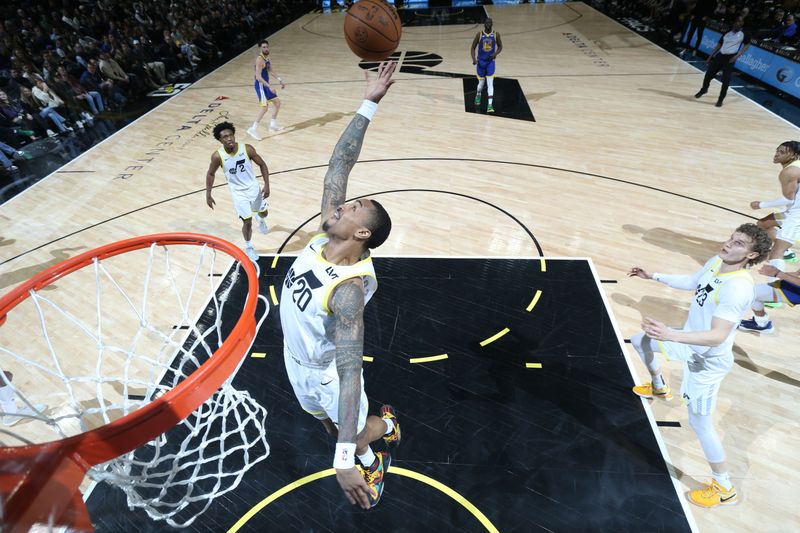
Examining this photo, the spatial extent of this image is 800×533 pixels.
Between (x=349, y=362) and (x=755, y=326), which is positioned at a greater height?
(x=349, y=362)

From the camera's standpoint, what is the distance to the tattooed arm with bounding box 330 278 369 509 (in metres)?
1.85

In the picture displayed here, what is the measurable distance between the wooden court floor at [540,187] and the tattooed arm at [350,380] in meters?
2.37

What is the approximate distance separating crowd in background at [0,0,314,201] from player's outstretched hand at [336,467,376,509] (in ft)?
30.1

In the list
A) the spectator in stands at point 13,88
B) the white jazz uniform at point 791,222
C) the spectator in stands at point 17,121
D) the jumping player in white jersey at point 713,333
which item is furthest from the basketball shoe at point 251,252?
the spectator in stands at point 13,88

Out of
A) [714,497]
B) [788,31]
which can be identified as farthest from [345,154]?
[788,31]

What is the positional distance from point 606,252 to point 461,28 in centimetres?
1432

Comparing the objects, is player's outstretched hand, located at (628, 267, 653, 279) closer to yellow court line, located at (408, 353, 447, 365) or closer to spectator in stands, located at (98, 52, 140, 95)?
yellow court line, located at (408, 353, 447, 365)

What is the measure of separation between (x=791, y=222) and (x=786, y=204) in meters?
0.19

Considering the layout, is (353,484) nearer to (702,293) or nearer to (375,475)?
(375,475)

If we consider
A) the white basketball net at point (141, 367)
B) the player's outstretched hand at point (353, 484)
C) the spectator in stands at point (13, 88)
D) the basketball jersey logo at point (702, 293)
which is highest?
the basketball jersey logo at point (702, 293)

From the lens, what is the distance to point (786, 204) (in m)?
4.38

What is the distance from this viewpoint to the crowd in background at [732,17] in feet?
35.0

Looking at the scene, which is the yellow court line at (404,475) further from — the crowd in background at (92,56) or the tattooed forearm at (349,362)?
the crowd in background at (92,56)

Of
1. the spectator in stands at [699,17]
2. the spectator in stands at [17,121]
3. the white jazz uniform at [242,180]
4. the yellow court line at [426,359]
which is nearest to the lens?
the yellow court line at [426,359]
